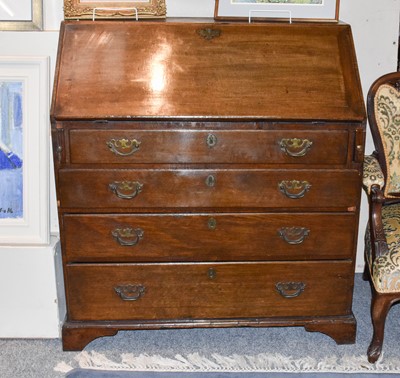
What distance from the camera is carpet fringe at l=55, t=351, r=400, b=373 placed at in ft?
8.61

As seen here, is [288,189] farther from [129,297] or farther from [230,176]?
[129,297]

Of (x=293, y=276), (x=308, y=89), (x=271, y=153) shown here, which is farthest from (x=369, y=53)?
(x=293, y=276)

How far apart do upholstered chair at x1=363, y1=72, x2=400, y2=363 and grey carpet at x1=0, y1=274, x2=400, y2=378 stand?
5.1 inches

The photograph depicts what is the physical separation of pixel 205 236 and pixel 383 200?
2.39 feet

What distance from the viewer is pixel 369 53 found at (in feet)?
10.2

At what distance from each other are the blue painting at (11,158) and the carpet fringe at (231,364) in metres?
0.70

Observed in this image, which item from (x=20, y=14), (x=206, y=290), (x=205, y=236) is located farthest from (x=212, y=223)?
(x=20, y=14)

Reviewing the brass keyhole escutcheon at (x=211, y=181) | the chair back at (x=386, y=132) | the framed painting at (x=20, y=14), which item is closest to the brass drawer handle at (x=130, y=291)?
the brass keyhole escutcheon at (x=211, y=181)

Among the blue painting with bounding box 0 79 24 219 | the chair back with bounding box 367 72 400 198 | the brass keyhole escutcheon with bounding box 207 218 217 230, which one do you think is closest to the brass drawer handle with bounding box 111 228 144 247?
the brass keyhole escutcheon with bounding box 207 218 217 230

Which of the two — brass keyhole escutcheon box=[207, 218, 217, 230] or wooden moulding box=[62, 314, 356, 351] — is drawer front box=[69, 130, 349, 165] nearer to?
brass keyhole escutcheon box=[207, 218, 217, 230]

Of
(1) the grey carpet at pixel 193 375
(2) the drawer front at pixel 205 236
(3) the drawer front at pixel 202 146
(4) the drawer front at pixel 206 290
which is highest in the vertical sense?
(3) the drawer front at pixel 202 146

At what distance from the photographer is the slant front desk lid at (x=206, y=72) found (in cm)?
246

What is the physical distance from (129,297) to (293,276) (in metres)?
0.68

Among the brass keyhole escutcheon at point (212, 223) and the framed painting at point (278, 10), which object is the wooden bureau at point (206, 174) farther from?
the framed painting at point (278, 10)
